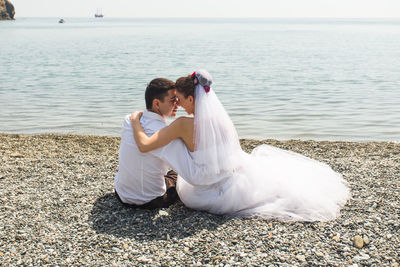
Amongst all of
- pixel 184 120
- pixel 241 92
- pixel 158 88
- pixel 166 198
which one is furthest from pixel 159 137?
pixel 241 92

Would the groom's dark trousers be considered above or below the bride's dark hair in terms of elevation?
below

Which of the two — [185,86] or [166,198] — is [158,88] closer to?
[185,86]

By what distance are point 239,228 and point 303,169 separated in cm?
147

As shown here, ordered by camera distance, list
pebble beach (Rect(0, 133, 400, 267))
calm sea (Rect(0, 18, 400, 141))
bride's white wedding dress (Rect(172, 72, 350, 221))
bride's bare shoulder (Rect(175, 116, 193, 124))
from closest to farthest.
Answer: pebble beach (Rect(0, 133, 400, 267)) < bride's bare shoulder (Rect(175, 116, 193, 124)) < bride's white wedding dress (Rect(172, 72, 350, 221)) < calm sea (Rect(0, 18, 400, 141))

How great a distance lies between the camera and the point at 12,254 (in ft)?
14.0

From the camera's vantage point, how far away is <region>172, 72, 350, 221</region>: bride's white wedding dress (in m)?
4.94

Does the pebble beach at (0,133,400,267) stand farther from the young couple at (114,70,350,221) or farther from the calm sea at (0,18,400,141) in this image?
the calm sea at (0,18,400,141)

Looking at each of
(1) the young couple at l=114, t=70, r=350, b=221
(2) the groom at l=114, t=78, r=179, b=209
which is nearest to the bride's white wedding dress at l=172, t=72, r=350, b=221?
(1) the young couple at l=114, t=70, r=350, b=221

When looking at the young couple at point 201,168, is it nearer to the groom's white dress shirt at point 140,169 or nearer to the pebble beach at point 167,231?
the groom's white dress shirt at point 140,169

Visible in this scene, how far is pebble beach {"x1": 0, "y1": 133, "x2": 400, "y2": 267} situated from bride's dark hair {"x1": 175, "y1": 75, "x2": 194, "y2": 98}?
145cm

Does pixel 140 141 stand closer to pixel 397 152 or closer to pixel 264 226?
pixel 264 226

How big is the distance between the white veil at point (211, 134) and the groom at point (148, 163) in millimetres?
360

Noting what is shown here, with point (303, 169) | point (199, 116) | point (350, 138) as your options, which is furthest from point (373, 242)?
point (350, 138)

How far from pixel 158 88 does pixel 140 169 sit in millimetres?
1010
